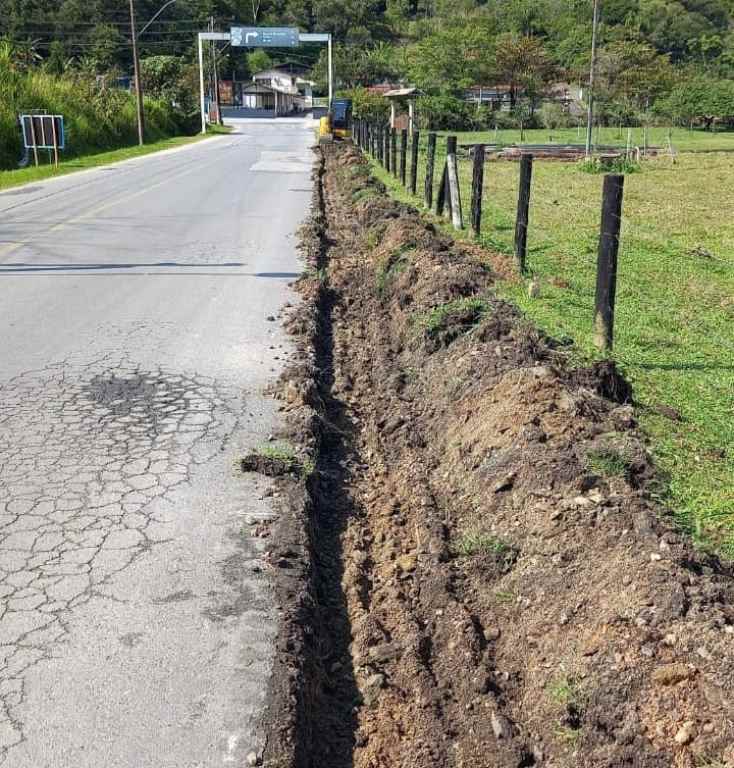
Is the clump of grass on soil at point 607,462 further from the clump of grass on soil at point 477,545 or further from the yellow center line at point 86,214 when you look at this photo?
the yellow center line at point 86,214

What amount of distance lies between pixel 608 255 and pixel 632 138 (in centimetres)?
4423

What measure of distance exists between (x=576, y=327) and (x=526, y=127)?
58.9 metres

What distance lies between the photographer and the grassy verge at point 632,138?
4247 cm

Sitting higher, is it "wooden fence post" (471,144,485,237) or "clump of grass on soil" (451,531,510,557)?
"wooden fence post" (471,144,485,237)

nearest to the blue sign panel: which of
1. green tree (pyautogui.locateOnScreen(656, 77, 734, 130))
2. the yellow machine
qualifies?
the yellow machine

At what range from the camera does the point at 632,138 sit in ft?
156

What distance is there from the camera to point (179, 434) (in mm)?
5711

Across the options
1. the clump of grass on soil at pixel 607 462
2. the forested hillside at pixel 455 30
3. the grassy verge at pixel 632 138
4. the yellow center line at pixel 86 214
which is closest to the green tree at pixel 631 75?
the grassy verge at pixel 632 138

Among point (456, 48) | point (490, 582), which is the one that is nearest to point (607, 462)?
point (490, 582)

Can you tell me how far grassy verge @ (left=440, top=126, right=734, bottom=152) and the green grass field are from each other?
24846mm

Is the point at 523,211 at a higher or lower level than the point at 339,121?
lower

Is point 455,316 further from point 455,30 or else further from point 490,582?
point 455,30

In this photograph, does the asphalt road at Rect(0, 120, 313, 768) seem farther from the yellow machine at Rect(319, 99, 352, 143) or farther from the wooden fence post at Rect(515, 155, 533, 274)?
the yellow machine at Rect(319, 99, 352, 143)

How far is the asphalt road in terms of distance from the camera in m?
3.17
